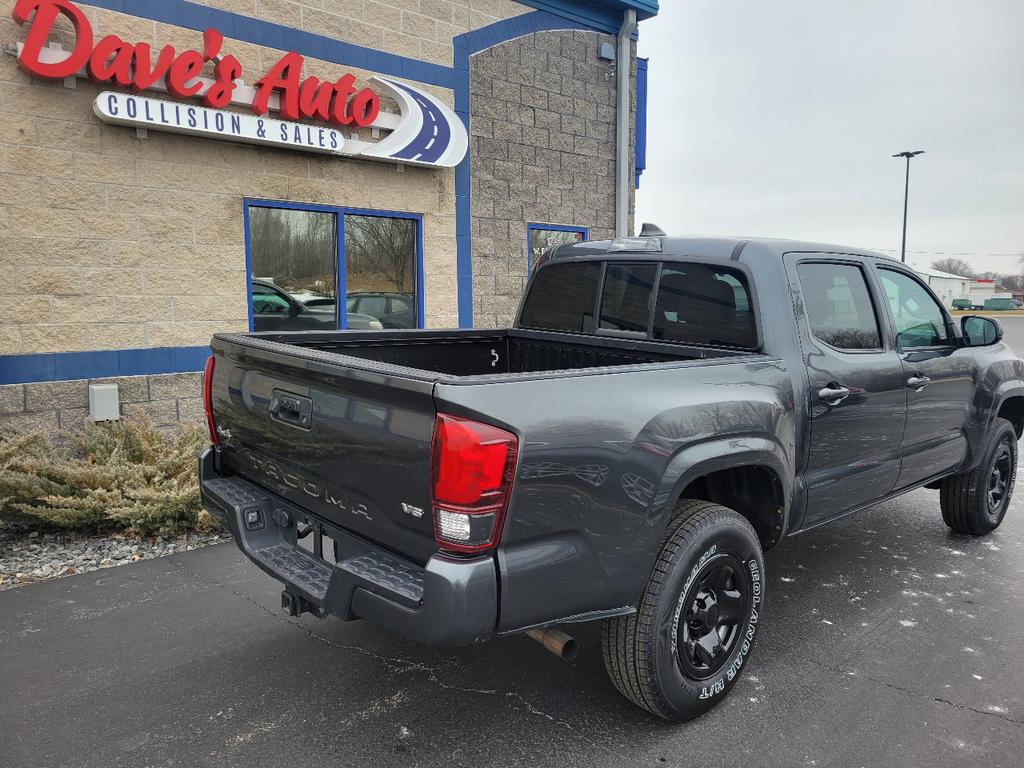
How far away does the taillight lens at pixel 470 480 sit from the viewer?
2.31m

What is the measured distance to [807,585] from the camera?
4457mm

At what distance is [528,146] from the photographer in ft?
32.8

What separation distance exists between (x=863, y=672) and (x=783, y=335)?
1.54 m

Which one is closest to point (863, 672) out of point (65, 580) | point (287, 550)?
point (287, 550)

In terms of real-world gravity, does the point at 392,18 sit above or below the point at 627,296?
above

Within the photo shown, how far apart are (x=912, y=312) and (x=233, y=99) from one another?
6.10m

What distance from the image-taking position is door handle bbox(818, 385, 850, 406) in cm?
360

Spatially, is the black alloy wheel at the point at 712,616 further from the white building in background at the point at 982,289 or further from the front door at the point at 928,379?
the white building in background at the point at 982,289

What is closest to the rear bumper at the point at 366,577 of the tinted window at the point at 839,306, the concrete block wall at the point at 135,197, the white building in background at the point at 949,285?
the tinted window at the point at 839,306

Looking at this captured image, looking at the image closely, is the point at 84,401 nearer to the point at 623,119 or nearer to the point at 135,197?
the point at 135,197

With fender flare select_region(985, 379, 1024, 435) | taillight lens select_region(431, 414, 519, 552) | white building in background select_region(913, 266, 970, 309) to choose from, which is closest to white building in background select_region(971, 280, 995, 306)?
white building in background select_region(913, 266, 970, 309)

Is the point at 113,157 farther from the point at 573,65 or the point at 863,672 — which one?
the point at 863,672

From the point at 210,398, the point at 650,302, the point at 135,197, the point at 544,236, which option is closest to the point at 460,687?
the point at 210,398

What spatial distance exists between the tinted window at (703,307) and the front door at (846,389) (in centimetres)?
27
